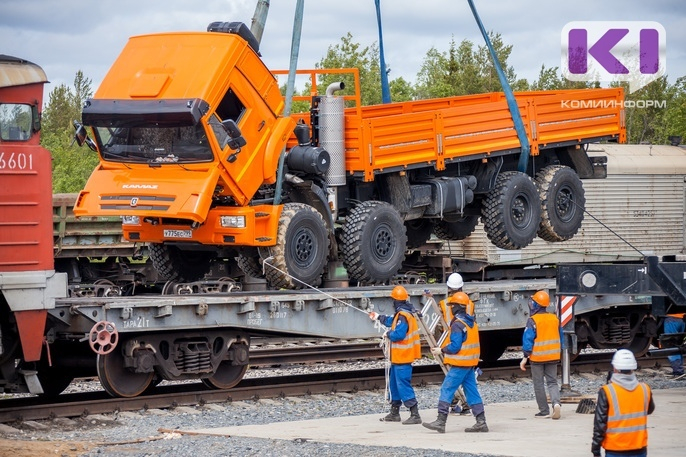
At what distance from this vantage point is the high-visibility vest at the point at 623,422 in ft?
28.2

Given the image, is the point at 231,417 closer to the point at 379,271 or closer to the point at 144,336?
the point at 144,336

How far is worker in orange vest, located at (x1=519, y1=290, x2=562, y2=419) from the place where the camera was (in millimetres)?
13234

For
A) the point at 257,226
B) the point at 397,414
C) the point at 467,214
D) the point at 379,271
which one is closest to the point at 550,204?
the point at 467,214

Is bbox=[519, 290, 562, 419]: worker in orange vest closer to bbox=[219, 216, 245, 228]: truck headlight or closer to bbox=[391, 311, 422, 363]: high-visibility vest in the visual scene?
bbox=[391, 311, 422, 363]: high-visibility vest

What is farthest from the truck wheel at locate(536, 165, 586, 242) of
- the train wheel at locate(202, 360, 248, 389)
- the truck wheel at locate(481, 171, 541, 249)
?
the train wheel at locate(202, 360, 248, 389)

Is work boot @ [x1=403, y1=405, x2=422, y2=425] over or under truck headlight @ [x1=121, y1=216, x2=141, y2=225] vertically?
under

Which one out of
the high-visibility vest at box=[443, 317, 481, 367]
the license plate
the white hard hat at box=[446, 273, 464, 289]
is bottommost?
the high-visibility vest at box=[443, 317, 481, 367]

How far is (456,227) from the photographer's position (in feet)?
62.5

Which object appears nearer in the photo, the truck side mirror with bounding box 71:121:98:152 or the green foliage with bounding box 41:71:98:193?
the truck side mirror with bounding box 71:121:98:152

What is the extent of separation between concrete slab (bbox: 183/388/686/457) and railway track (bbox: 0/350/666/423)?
196cm

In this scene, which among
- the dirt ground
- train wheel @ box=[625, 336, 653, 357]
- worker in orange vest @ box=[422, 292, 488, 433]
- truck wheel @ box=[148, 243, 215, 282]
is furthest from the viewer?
train wheel @ box=[625, 336, 653, 357]

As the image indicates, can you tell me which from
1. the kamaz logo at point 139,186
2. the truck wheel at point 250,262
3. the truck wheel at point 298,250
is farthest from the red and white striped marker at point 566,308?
the kamaz logo at point 139,186

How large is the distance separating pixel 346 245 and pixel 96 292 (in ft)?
13.4

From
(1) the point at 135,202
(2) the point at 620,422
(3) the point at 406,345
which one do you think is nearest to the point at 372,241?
(1) the point at 135,202
